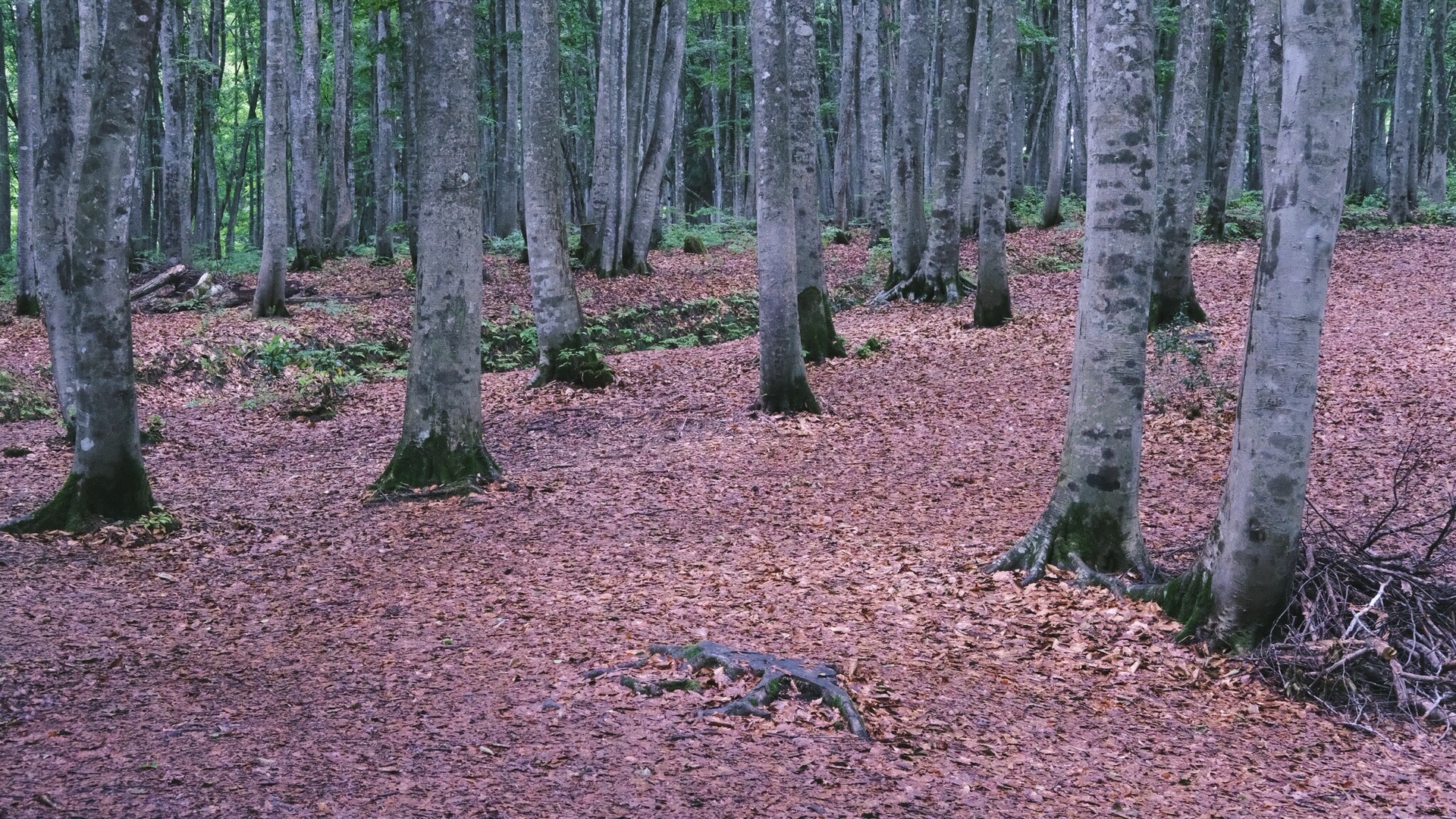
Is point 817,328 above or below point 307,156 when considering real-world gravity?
below

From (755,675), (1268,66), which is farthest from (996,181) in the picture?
(755,675)

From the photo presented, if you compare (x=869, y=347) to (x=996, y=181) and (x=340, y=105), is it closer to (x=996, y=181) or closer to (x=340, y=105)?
(x=996, y=181)

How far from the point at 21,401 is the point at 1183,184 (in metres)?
15.1

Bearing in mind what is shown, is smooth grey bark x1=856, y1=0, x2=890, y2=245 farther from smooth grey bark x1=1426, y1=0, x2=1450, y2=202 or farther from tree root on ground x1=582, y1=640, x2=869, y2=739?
tree root on ground x1=582, y1=640, x2=869, y2=739

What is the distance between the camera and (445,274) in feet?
28.1

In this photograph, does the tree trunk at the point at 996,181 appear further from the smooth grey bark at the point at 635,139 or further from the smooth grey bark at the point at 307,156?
the smooth grey bark at the point at 307,156

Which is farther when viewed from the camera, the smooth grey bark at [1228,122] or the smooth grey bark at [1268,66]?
the smooth grey bark at [1228,122]

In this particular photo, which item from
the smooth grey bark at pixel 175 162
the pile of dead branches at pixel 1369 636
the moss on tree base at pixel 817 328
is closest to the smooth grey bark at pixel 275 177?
the smooth grey bark at pixel 175 162

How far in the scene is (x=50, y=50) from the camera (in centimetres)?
983

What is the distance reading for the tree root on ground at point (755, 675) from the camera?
4.60 metres

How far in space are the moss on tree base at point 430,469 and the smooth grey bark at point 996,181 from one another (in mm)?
8426

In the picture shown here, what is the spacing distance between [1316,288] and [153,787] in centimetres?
571

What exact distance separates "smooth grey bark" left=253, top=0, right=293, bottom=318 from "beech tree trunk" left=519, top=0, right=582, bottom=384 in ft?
18.6

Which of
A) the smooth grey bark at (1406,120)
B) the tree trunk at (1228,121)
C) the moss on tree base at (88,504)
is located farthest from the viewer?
the smooth grey bark at (1406,120)
